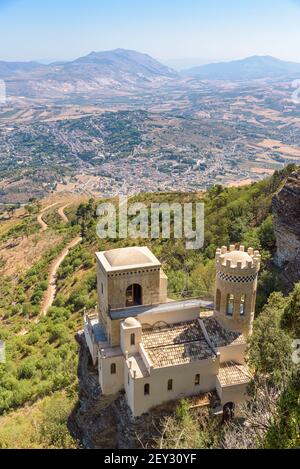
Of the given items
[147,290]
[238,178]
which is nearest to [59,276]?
[147,290]

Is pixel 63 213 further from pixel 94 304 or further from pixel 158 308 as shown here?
pixel 158 308

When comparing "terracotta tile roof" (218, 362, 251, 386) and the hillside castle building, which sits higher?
the hillside castle building

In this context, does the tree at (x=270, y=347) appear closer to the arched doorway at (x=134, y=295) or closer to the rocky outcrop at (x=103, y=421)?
the rocky outcrop at (x=103, y=421)

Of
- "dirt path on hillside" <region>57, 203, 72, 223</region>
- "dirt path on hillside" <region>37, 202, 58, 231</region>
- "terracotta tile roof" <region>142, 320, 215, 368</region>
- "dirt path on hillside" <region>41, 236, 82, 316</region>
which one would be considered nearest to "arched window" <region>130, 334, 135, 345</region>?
"terracotta tile roof" <region>142, 320, 215, 368</region>

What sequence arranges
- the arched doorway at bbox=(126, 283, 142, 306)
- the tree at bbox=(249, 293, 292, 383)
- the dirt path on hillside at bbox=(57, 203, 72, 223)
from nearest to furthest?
1. the tree at bbox=(249, 293, 292, 383)
2. the arched doorway at bbox=(126, 283, 142, 306)
3. the dirt path on hillside at bbox=(57, 203, 72, 223)

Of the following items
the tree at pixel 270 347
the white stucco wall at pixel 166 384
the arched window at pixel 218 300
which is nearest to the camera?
the tree at pixel 270 347

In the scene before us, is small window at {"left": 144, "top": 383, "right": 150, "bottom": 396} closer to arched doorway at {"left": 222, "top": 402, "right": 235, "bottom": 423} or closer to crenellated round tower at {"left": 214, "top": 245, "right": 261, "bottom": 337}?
arched doorway at {"left": 222, "top": 402, "right": 235, "bottom": 423}

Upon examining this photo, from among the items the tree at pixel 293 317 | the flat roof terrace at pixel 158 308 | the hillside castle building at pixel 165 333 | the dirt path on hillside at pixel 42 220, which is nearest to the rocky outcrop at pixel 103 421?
the hillside castle building at pixel 165 333
